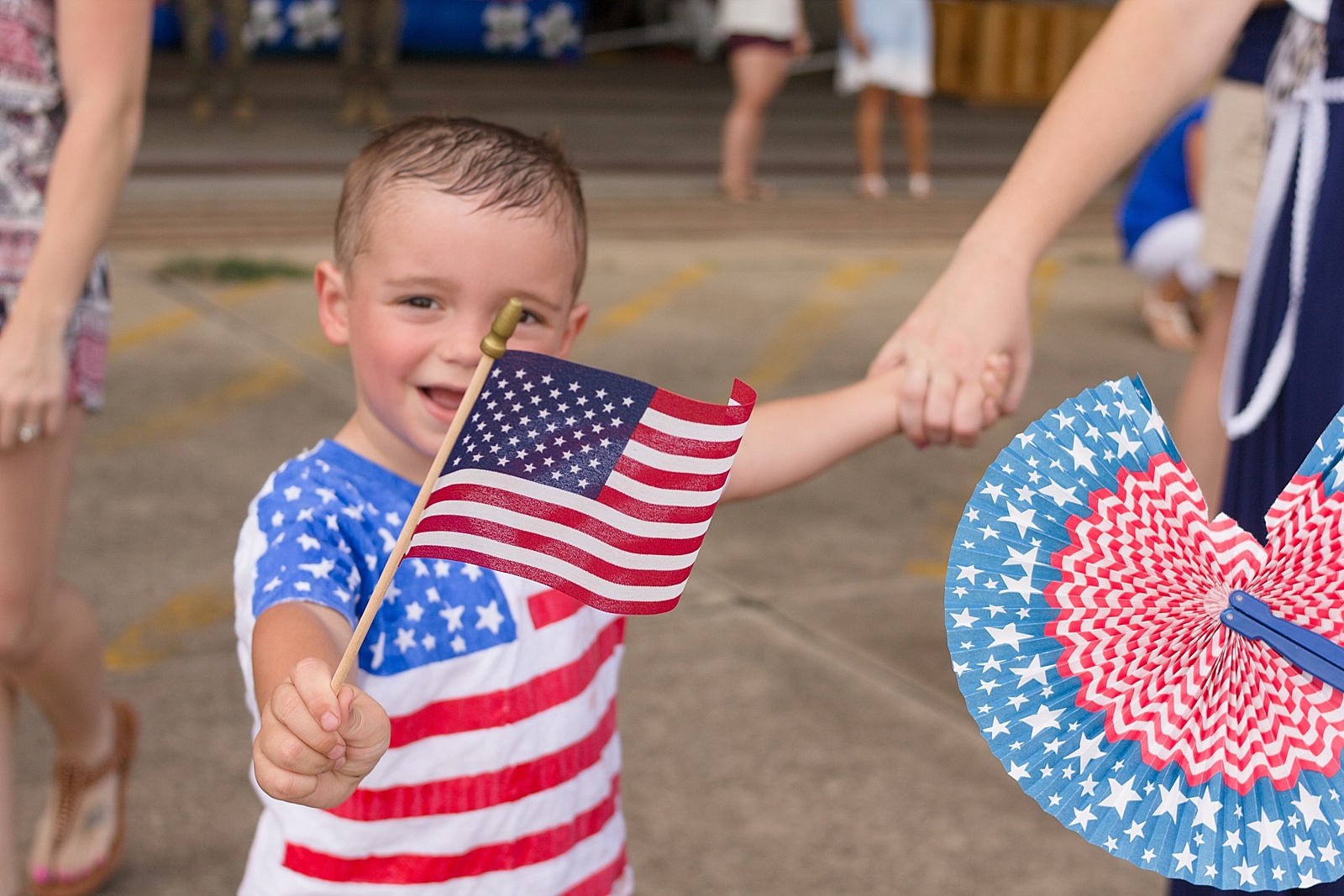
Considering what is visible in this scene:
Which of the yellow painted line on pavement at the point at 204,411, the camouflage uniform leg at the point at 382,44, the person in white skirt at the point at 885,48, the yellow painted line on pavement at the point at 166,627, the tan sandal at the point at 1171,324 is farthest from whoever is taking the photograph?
the camouflage uniform leg at the point at 382,44

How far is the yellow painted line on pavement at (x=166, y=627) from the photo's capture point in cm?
348

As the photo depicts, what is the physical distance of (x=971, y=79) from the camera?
67.6 feet

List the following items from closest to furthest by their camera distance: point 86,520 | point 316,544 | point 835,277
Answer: point 316,544 < point 86,520 < point 835,277

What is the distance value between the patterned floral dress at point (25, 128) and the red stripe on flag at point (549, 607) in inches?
35.5

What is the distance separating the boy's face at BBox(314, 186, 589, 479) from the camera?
1607 millimetres

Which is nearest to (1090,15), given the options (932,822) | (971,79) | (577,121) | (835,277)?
(971,79)

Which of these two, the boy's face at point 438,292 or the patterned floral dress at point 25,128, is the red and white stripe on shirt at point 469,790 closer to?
the boy's face at point 438,292

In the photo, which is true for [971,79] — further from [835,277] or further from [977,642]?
[977,642]

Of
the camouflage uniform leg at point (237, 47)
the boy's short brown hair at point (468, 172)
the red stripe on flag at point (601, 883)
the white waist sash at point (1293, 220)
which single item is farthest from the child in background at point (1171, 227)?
the camouflage uniform leg at point (237, 47)

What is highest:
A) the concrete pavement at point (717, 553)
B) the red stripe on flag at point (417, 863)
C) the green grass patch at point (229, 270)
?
the red stripe on flag at point (417, 863)

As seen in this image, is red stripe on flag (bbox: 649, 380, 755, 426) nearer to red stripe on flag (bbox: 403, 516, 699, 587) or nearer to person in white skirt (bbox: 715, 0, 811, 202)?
red stripe on flag (bbox: 403, 516, 699, 587)

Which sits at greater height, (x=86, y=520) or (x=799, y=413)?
(x=799, y=413)

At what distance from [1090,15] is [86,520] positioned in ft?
59.7

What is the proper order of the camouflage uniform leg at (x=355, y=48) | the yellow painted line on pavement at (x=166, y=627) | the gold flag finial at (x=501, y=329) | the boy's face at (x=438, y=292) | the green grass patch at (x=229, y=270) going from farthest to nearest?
the camouflage uniform leg at (x=355, y=48) → the green grass patch at (x=229, y=270) → the yellow painted line on pavement at (x=166, y=627) → the boy's face at (x=438, y=292) → the gold flag finial at (x=501, y=329)
